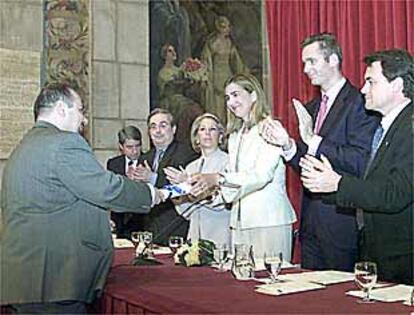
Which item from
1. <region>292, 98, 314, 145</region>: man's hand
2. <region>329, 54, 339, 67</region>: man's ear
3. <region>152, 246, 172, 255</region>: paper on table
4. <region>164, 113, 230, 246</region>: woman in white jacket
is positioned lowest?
<region>152, 246, 172, 255</region>: paper on table

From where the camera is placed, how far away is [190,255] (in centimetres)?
314

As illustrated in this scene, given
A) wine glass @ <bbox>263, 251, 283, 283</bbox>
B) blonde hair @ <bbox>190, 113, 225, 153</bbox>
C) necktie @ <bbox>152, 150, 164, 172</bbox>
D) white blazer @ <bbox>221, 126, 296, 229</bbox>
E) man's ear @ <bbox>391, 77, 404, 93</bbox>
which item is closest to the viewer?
wine glass @ <bbox>263, 251, 283, 283</bbox>

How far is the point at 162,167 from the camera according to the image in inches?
179

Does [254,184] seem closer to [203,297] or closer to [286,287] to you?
[286,287]

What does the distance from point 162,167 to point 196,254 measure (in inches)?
57.9

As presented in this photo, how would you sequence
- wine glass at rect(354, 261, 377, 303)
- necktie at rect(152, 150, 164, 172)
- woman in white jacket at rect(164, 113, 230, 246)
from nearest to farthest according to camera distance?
wine glass at rect(354, 261, 377, 303) < woman in white jacket at rect(164, 113, 230, 246) < necktie at rect(152, 150, 164, 172)

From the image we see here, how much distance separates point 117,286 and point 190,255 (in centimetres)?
52

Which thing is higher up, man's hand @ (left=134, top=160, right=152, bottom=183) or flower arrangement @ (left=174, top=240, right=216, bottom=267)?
man's hand @ (left=134, top=160, right=152, bottom=183)

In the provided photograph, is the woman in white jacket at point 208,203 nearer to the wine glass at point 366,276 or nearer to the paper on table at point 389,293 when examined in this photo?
the paper on table at point 389,293

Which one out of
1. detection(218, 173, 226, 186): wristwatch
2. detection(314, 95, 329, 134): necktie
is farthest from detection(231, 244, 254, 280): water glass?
detection(314, 95, 329, 134): necktie

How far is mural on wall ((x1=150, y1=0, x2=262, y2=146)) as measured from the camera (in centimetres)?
691

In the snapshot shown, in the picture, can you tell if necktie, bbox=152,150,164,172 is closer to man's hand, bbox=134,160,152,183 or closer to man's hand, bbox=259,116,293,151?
man's hand, bbox=134,160,152,183

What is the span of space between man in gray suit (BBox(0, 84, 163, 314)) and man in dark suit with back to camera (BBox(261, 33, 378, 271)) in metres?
1.07

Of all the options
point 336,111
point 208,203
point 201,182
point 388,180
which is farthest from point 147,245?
point 388,180
